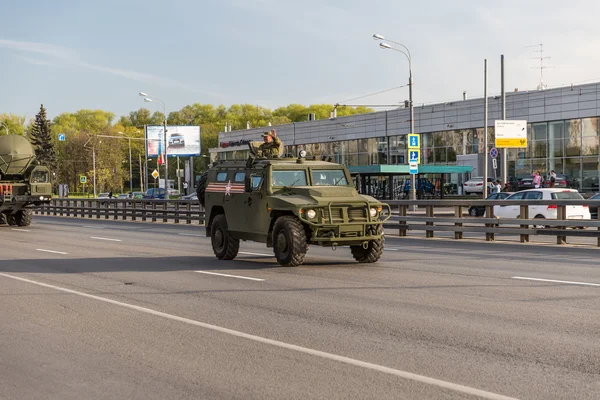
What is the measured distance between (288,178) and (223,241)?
7.20 ft

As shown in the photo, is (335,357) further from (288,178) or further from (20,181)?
(20,181)

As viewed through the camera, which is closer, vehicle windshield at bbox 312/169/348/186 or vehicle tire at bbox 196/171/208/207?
vehicle windshield at bbox 312/169/348/186

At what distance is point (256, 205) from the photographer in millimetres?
15469

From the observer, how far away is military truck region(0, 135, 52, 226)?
3503 centimetres

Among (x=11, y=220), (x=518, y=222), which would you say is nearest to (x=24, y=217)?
(x=11, y=220)

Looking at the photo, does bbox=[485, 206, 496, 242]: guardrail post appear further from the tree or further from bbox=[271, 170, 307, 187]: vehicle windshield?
the tree

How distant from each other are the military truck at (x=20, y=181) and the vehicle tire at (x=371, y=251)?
23.5 meters

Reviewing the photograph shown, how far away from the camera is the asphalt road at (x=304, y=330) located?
609cm

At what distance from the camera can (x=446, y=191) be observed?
65125 mm

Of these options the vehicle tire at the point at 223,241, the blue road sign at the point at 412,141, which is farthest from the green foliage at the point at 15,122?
the vehicle tire at the point at 223,241

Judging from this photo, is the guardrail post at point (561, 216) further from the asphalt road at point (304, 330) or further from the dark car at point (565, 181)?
the dark car at point (565, 181)

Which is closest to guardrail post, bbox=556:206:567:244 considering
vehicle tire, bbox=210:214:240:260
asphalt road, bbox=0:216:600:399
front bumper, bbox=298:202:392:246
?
asphalt road, bbox=0:216:600:399

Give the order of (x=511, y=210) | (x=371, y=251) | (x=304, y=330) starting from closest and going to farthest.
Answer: (x=304, y=330)
(x=371, y=251)
(x=511, y=210)

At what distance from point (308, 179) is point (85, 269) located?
15.4 ft
